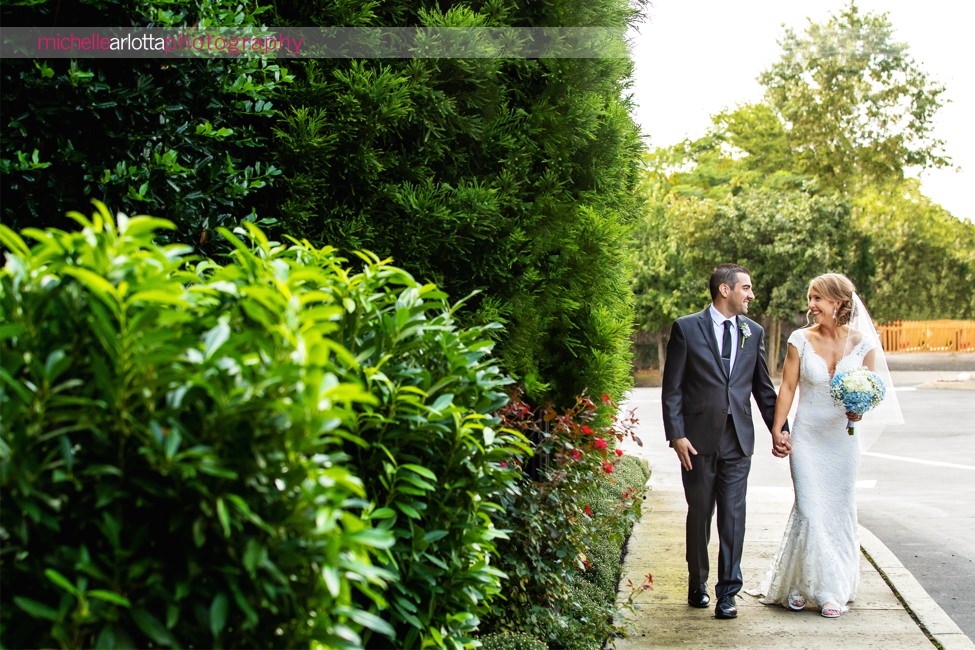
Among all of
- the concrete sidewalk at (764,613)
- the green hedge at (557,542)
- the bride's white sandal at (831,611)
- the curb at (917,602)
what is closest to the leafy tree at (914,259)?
the curb at (917,602)

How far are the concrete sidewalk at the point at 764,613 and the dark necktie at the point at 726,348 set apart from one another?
66cm

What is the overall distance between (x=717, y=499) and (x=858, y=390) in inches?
45.9

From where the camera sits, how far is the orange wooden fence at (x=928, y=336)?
4553cm

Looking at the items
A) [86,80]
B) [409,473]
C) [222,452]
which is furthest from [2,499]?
[86,80]

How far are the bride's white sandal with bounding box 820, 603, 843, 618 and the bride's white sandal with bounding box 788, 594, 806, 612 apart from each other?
0.64 feet

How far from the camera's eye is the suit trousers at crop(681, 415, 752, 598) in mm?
6379

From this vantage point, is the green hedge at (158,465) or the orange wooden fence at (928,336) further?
the orange wooden fence at (928,336)

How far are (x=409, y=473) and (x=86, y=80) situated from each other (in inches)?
80.4

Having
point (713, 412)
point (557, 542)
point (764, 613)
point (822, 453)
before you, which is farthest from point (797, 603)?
point (557, 542)

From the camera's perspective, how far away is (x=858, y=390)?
6355 mm

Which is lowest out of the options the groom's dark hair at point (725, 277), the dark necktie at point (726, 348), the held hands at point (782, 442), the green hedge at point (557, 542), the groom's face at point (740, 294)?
the green hedge at point (557, 542)

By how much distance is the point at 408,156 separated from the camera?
5.16 meters

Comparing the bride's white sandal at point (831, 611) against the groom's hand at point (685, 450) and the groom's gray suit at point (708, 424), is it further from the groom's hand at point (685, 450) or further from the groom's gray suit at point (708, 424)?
the groom's hand at point (685, 450)

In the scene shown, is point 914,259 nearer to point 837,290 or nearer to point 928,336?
point 928,336
